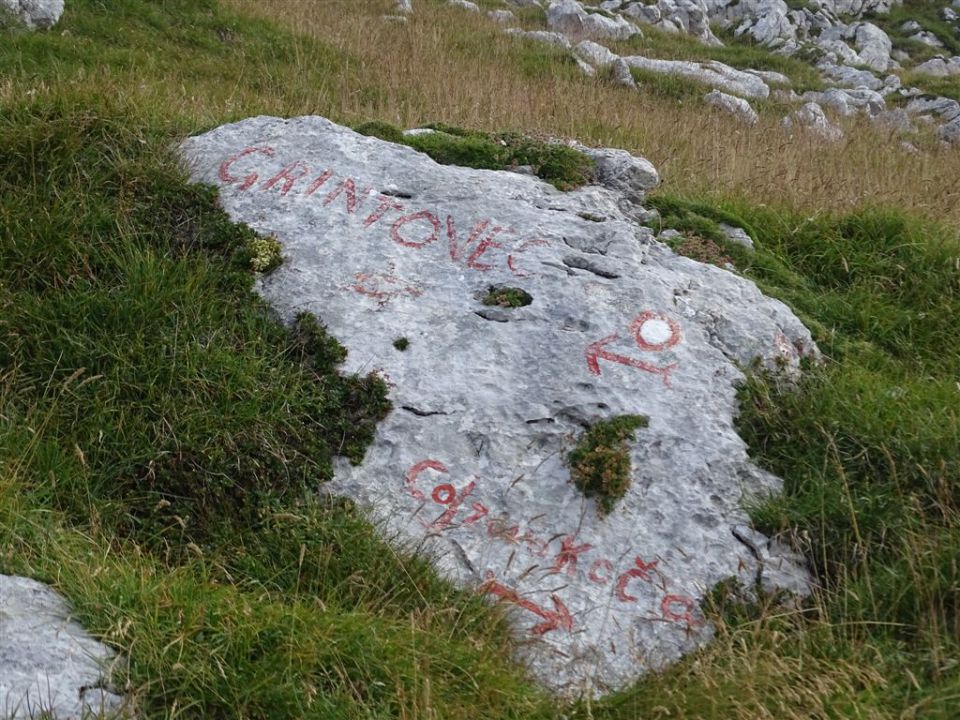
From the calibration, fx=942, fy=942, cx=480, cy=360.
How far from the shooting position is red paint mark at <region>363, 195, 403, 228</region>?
5805mm

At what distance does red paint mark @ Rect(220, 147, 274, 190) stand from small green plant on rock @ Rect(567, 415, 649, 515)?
2831mm

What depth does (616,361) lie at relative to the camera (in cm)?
503

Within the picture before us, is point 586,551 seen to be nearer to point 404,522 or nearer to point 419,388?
point 404,522

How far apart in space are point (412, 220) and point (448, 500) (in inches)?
82.8

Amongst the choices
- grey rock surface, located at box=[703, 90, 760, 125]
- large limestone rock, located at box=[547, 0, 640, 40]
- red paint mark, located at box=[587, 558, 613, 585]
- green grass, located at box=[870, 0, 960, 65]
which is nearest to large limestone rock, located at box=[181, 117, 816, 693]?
red paint mark, located at box=[587, 558, 613, 585]

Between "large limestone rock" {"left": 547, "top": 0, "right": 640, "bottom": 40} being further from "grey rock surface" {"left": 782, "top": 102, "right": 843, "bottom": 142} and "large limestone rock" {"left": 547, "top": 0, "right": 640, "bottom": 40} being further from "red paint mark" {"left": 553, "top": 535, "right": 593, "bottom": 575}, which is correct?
"red paint mark" {"left": 553, "top": 535, "right": 593, "bottom": 575}

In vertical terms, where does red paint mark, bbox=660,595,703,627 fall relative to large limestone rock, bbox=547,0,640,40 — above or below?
above

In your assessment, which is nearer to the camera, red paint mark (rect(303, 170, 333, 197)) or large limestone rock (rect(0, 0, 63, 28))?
red paint mark (rect(303, 170, 333, 197))

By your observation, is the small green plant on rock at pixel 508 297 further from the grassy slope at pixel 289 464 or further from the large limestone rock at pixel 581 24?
the large limestone rock at pixel 581 24

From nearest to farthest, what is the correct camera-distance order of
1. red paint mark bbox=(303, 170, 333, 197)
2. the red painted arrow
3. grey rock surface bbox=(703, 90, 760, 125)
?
the red painted arrow
red paint mark bbox=(303, 170, 333, 197)
grey rock surface bbox=(703, 90, 760, 125)

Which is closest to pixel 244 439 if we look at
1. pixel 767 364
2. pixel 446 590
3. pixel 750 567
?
pixel 446 590

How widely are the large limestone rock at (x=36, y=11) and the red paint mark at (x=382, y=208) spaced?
705 centimetres

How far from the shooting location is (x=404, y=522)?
4.32 metres

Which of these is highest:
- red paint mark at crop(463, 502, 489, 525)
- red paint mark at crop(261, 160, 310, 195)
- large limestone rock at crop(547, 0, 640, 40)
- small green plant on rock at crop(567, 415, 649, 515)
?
red paint mark at crop(261, 160, 310, 195)
